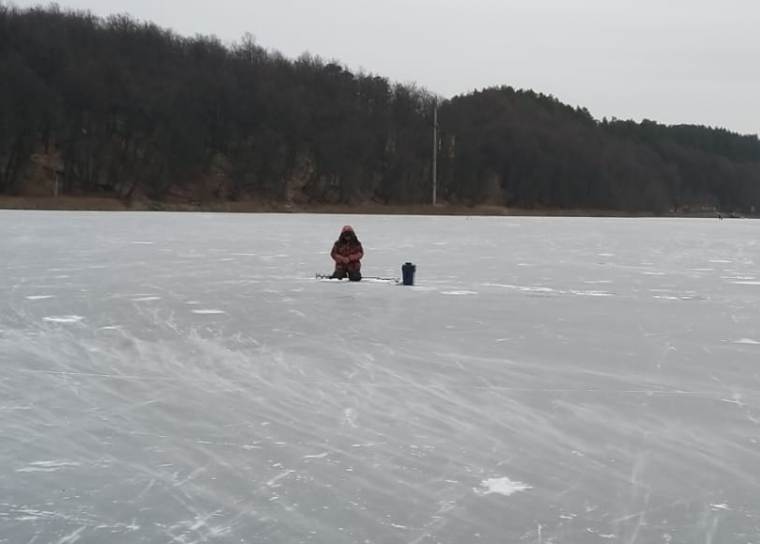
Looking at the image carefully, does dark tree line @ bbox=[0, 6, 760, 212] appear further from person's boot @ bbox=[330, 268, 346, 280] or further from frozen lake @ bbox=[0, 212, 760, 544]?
frozen lake @ bbox=[0, 212, 760, 544]

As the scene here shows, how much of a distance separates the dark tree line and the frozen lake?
51.0m

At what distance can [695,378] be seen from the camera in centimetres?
585

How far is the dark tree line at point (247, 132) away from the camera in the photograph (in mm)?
60438

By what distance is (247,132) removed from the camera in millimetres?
74250

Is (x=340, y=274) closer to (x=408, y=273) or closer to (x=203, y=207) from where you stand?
(x=408, y=273)

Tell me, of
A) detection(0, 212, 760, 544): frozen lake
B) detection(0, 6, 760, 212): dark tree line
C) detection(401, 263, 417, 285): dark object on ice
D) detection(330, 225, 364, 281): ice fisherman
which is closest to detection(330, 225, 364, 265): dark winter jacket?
detection(330, 225, 364, 281): ice fisherman

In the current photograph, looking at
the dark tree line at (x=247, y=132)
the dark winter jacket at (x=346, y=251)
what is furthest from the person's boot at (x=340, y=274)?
the dark tree line at (x=247, y=132)

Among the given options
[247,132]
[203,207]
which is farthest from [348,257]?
[247,132]

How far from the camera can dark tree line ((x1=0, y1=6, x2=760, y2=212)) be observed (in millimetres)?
60438

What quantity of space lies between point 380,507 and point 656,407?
7.86 ft

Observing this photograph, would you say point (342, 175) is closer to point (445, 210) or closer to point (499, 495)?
point (445, 210)

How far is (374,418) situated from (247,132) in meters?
71.9

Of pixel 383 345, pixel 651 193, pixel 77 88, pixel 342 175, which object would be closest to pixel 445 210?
pixel 342 175

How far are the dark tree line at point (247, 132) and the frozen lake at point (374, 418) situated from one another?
5098 cm
